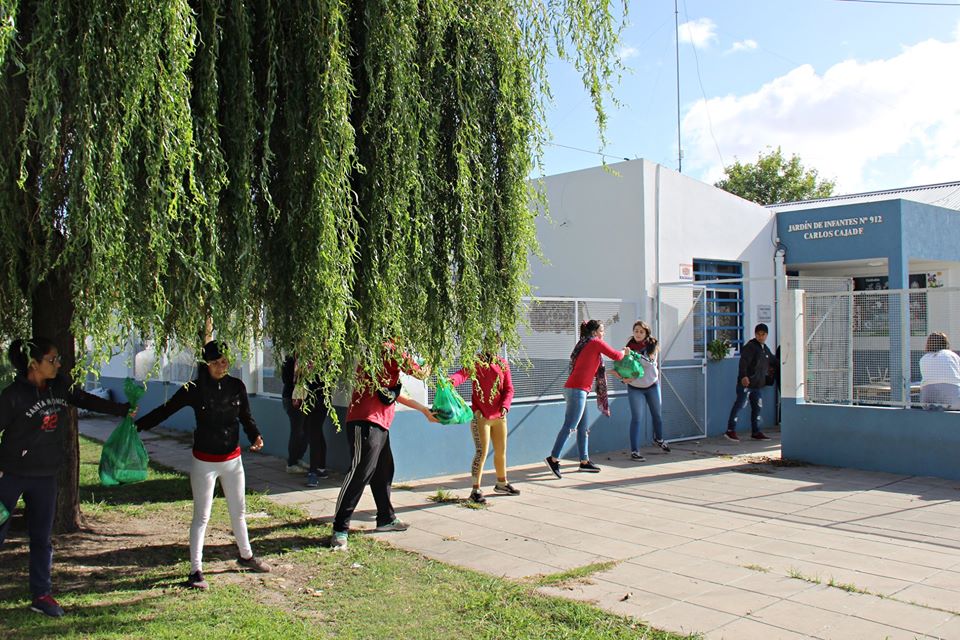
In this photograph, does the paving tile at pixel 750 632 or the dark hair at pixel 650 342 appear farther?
the dark hair at pixel 650 342

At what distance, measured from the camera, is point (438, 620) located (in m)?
4.92

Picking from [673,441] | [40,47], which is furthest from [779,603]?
[673,441]

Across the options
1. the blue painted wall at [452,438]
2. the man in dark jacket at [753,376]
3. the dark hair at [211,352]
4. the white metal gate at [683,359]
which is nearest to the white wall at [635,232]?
the white metal gate at [683,359]

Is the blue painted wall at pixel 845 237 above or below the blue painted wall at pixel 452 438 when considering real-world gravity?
above

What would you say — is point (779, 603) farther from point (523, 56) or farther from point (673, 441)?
point (673, 441)

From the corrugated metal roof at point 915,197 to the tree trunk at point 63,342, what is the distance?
17.5 metres

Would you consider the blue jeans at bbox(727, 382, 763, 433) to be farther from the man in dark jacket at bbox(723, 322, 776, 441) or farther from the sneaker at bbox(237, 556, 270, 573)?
the sneaker at bbox(237, 556, 270, 573)

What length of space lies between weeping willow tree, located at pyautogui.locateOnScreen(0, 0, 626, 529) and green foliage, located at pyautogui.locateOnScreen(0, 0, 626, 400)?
0.04ft

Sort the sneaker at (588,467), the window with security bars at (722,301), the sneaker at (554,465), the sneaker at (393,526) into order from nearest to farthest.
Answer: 1. the sneaker at (393,526)
2. the sneaker at (554,465)
3. the sneaker at (588,467)
4. the window with security bars at (722,301)

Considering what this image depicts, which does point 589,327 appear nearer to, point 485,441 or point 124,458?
point 485,441

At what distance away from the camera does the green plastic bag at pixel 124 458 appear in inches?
229

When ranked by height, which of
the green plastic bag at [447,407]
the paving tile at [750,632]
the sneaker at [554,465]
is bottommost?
the paving tile at [750,632]

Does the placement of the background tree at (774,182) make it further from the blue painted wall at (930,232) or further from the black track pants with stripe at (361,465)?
the black track pants with stripe at (361,465)

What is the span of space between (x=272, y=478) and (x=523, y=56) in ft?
19.2
